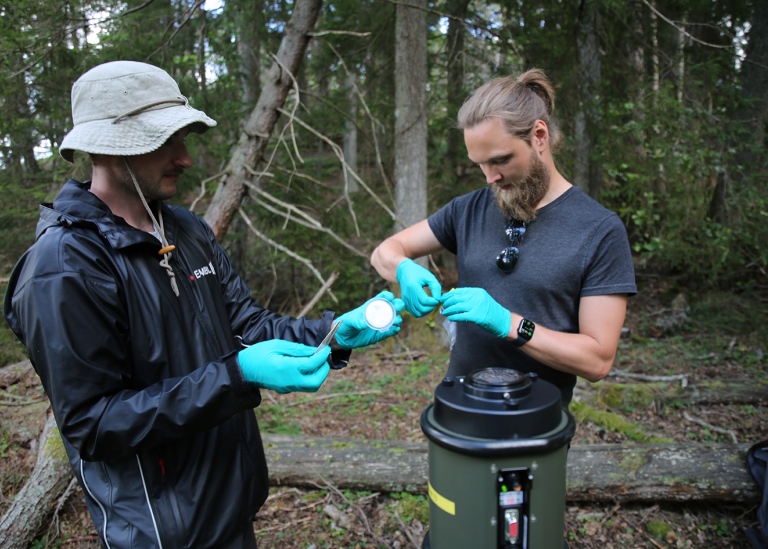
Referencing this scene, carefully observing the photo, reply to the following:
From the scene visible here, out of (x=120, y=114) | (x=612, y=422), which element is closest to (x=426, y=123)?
(x=612, y=422)

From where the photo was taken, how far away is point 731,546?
2.88m

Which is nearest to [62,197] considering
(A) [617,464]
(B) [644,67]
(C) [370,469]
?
(C) [370,469]

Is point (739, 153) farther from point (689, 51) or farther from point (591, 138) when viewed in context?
point (591, 138)

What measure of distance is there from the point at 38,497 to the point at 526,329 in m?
2.91

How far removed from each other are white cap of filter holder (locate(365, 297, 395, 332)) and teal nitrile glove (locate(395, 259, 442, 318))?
11.8 inches

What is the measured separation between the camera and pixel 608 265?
1.89 metres

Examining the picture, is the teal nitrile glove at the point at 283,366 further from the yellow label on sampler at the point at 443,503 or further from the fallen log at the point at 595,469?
the fallen log at the point at 595,469

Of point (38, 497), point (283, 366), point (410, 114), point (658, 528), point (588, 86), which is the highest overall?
point (588, 86)

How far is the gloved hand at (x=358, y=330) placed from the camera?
1967 millimetres

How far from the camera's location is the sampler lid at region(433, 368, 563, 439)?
152cm

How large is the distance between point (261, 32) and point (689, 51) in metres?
5.60

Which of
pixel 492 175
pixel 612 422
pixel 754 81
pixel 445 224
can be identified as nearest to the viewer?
pixel 492 175

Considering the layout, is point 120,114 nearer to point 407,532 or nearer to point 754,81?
point 407,532

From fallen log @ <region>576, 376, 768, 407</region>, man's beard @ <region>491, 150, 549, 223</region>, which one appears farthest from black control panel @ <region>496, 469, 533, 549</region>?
fallen log @ <region>576, 376, 768, 407</region>
